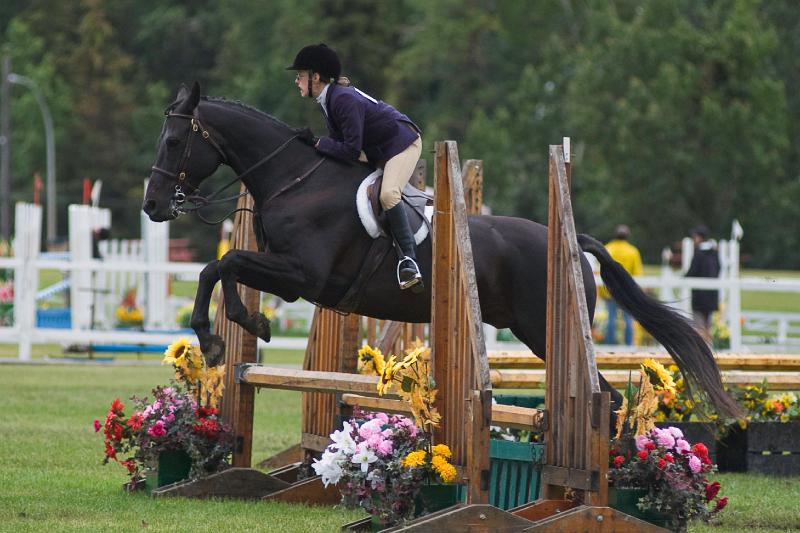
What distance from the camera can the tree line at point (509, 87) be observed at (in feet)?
137

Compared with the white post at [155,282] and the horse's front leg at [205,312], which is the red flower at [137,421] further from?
the white post at [155,282]

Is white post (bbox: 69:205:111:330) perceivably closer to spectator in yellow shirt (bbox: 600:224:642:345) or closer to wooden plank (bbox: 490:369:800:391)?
spectator in yellow shirt (bbox: 600:224:642:345)

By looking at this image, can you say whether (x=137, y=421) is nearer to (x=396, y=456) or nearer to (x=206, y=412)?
(x=206, y=412)

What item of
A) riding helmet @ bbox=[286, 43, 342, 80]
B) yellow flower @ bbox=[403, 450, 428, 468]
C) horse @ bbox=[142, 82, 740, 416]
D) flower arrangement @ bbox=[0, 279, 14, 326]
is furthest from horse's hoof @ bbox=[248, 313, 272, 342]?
flower arrangement @ bbox=[0, 279, 14, 326]

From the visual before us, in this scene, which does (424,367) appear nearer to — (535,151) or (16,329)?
(16,329)

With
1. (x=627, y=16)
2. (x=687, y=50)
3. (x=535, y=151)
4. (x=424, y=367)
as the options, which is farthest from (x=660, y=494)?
(x=627, y=16)

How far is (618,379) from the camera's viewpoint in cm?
866

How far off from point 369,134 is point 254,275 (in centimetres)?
99

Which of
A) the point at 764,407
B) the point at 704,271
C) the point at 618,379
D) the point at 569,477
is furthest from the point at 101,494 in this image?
the point at 704,271

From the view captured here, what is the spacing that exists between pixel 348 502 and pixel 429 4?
52.0 m

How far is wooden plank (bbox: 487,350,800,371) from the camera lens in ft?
30.0

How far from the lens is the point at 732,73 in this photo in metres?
41.4

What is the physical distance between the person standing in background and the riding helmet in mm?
12604

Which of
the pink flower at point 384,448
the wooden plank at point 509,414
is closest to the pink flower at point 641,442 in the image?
the wooden plank at point 509,414
